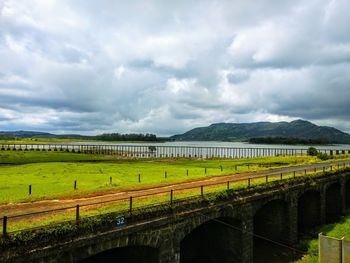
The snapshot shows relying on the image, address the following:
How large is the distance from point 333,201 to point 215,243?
22.6 metres

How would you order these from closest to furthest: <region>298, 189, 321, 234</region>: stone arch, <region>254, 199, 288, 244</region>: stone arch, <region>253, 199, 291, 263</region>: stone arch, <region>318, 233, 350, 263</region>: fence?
<region>318, 233, 350, 263</region>: fence → <region>253, 199, 291, 263</region>: stone arch → <region>254, 199, 288, 244</region>: stone arch → <region>298, 189, 321, 234</region>: stone arch

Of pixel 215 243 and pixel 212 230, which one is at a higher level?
pixel 212 230

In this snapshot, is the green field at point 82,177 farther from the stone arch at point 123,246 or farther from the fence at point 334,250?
the fence at point 334,250

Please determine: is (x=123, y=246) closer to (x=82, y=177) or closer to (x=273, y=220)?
(x=273, y=220)

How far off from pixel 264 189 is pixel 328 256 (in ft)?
59.2

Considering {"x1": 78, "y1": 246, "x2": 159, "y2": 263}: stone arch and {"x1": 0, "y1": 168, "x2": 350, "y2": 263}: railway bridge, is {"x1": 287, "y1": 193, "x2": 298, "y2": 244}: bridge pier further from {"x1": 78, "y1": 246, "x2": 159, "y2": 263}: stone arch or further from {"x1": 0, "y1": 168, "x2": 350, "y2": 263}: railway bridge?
{"x1": 78, "y1": 246, "x2": 159, "y2": 263}: stone arch

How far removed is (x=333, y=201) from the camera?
37656mm

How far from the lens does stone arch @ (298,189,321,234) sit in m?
32.9

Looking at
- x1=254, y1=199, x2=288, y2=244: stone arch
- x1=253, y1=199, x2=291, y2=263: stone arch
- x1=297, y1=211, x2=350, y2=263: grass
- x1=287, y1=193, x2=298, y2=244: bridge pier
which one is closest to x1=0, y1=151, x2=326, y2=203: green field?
x1=254, y1=199, x2=288, y2=244: stone arch

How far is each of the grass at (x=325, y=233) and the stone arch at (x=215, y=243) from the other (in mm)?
5640

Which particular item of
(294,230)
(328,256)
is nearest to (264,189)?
(294,230)

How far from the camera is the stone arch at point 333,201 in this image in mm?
37156

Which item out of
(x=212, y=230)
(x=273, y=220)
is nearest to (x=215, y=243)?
(x=212, y=230)

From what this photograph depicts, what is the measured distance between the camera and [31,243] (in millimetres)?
11883
